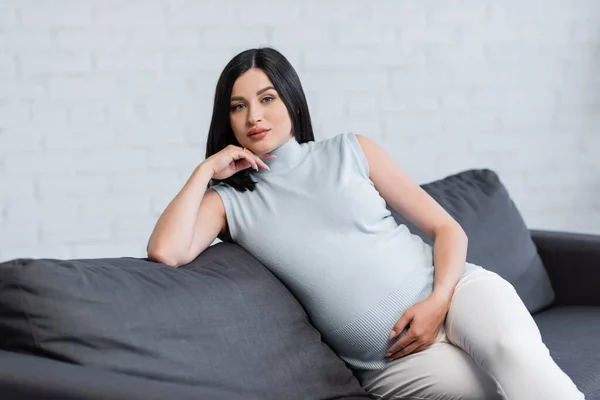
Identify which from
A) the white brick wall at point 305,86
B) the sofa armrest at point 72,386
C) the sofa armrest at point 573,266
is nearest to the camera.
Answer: the sofa armrest at point 72,386

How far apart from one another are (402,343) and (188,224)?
1.58 ft

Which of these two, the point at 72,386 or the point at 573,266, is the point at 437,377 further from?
the point at 573,266

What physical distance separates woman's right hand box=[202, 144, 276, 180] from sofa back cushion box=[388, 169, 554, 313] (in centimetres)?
77

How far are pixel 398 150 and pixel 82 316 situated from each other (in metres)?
2.33

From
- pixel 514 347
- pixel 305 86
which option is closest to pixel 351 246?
pixel 514 347

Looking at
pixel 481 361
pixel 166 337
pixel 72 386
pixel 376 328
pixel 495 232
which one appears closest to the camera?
pixel 72 386

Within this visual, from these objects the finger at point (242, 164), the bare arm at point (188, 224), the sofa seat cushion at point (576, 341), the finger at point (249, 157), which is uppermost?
the finger at point (249, 157)

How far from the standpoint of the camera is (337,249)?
2.02 m

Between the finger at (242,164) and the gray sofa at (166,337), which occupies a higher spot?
the finger at (242,164)

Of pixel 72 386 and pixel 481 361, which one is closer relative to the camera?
pixel 72 386

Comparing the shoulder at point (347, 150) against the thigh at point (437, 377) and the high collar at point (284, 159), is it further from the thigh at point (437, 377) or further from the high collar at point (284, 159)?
the thigh at point (437, 377)

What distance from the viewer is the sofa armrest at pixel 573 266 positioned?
9.27 ft

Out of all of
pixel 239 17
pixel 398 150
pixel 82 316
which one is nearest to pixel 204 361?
pixel 82 316

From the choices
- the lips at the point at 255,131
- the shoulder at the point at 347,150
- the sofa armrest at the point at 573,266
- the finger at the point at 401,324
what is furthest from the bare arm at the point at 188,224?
the sofa armrest at the point at 573,266
